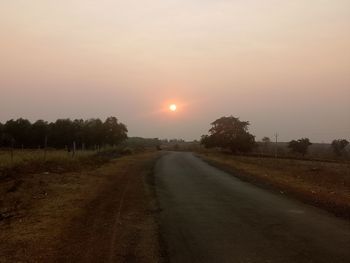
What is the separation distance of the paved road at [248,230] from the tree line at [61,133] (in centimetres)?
6377

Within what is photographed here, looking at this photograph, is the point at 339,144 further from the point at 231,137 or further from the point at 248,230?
the point at 248,230

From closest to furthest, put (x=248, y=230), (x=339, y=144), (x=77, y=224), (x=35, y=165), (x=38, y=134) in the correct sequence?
(x=248, y=230) < (x=77, y=224) < (x=35, y=165) < (x=38, y=134) < (x=339, y=144)

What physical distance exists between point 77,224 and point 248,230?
4139mm

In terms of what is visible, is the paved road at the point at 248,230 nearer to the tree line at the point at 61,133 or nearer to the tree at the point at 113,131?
the tree line at the point at 61,133

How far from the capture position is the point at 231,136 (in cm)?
8938

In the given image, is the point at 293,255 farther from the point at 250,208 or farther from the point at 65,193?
the point at 65,193

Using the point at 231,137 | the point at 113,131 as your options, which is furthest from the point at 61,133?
the point at 231,137

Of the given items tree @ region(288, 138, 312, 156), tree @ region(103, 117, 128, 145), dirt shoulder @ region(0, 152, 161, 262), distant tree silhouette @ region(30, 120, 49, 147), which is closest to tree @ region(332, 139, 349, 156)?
tree @ region(288, 138, 312, 156)

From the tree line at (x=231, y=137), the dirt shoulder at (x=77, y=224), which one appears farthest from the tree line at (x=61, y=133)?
the dirt shoulder at (x=77, y=224)

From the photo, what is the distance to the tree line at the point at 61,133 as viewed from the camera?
8431 cm

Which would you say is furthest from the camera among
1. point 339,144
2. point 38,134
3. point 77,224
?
point 339,144

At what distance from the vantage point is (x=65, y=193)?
64.7ft

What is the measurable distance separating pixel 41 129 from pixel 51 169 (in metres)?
57.5

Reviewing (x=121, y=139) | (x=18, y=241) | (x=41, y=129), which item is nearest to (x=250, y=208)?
(x=18, y=241)
